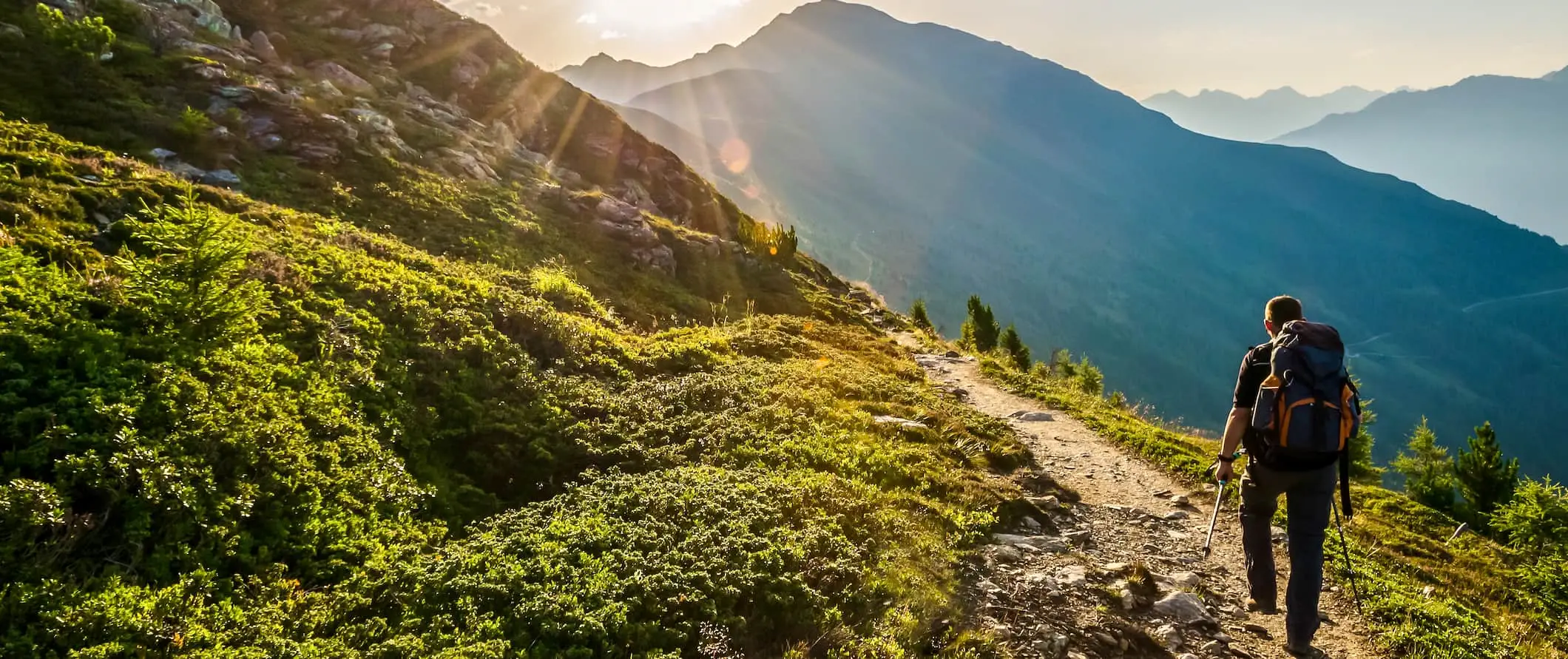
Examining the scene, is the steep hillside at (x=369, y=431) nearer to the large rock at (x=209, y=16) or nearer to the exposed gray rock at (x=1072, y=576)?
the exposed gray rock at (x=1072, y=576)

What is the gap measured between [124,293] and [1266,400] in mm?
13749

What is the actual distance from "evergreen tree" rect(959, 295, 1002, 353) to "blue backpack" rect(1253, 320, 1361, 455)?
3110 cm

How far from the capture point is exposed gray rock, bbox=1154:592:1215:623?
751cm

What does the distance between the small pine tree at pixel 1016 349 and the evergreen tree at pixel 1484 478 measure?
16501 mm

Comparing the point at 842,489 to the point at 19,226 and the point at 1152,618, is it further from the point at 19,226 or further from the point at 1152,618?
the point at 19,226

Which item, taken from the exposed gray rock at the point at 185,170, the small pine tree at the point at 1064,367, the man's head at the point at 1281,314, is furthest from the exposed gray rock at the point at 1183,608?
the small pine tree at the point at 1064,367

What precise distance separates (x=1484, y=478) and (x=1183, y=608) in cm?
2407

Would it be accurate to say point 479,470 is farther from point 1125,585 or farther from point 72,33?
point 72,33

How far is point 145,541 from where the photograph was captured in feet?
18.1

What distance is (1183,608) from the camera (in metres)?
7.69

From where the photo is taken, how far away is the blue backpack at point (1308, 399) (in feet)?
21.2

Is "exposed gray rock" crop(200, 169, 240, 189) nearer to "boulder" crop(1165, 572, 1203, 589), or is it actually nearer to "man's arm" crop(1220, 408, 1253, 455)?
"man's arm" crop(1220, 408, 1253, 455)

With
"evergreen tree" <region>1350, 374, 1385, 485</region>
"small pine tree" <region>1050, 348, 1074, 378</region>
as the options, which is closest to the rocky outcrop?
"small pine tree" <region>1050, 348, 1074, 378</region>

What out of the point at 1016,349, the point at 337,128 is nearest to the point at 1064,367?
the point at 1016,349
